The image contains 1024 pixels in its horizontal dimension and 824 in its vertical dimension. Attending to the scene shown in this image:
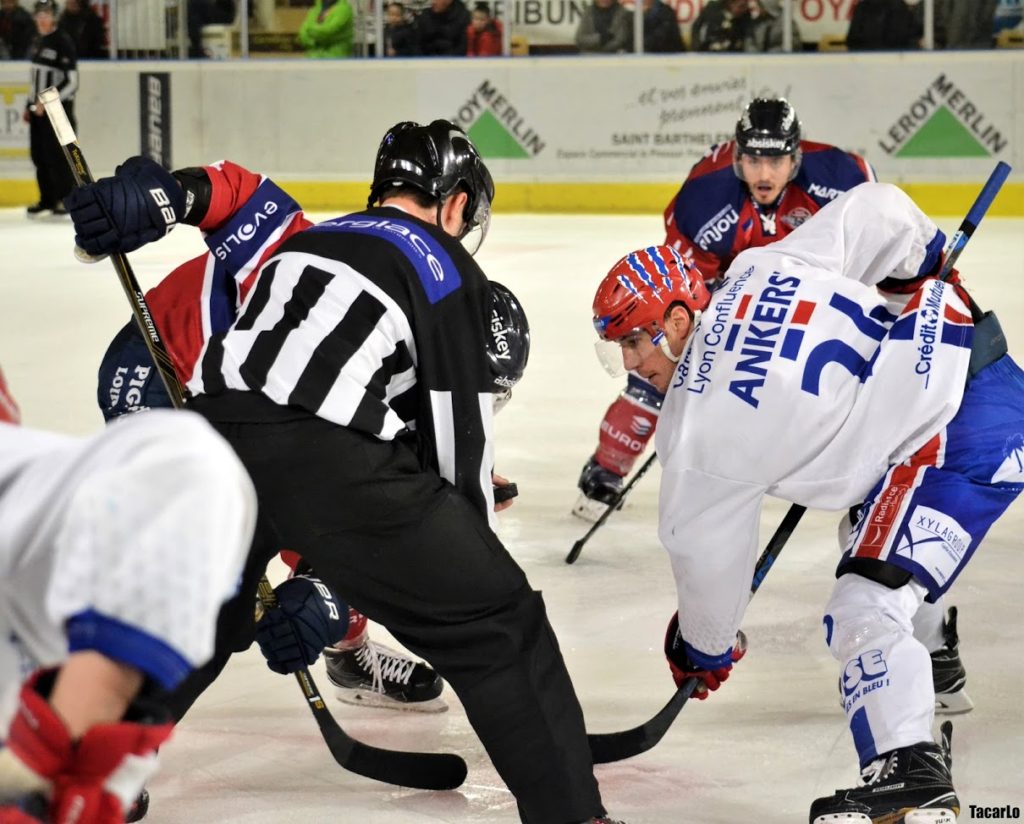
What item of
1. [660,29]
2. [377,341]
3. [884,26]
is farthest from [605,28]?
[377,341]

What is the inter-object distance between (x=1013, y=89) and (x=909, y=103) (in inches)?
25.6

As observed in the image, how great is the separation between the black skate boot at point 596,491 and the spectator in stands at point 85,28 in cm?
913

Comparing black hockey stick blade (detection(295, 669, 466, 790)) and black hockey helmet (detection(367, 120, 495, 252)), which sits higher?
black hockey helmet (detection(367, 120, 495, 252))

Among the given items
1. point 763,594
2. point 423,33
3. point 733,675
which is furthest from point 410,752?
point 423,33

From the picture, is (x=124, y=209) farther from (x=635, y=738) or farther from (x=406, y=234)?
(x=635, y=738)

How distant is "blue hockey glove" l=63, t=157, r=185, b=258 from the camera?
2404 millimetres

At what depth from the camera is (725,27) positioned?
426 inches

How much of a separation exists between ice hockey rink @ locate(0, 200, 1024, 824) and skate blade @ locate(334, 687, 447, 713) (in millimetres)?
20

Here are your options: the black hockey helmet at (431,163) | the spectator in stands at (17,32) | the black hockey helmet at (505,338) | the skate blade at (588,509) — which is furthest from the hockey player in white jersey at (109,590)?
the spectator in stands at (17,32)

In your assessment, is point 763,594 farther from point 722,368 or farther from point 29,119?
point 29,119

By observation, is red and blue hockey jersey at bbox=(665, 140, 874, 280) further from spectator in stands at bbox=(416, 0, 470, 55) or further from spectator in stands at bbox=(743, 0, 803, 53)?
spectator in stands at bbox=(416, 0, 470, 55)

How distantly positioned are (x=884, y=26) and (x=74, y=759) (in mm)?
10301

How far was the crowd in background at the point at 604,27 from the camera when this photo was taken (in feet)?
34.3

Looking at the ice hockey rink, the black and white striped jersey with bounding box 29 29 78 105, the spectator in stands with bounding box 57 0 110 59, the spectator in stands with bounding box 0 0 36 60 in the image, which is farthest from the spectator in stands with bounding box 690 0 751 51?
the ice hockey rink
